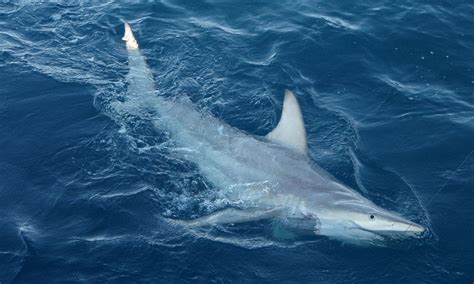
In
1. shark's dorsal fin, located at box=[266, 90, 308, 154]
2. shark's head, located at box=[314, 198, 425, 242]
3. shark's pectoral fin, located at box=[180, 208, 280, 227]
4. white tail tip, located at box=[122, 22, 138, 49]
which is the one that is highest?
white tail tip, located at box=[122, 22, 138, 49]

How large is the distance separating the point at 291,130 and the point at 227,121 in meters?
2.03

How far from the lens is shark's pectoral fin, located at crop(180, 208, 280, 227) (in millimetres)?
10555

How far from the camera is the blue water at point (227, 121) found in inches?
390

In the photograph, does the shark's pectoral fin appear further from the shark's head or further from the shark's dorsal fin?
the shark's dorsal fin

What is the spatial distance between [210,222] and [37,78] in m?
Result: 7.58

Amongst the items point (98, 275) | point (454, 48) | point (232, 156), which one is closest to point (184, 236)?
point (98, 275)

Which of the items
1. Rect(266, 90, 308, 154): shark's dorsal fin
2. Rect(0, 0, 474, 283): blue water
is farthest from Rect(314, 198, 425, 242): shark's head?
Rect(266, 90, 308, 154): shark's dorsal fin

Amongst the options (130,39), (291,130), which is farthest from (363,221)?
(130,39)

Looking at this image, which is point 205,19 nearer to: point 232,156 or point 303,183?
point 232,156

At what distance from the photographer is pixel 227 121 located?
13719mm

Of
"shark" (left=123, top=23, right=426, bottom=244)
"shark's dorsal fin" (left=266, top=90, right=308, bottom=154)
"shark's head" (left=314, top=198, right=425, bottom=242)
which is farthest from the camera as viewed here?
"shark's dorsal fin" (left=266, top=90, right=308, bottom=154)

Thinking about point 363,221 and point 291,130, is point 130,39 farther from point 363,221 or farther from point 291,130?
point 363,221

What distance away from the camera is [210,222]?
1064cm

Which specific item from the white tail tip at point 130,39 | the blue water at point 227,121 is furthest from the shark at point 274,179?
the white tail tip at point 130,39
